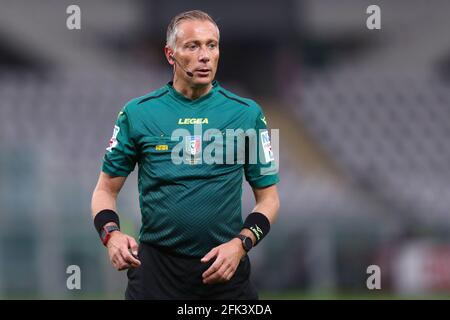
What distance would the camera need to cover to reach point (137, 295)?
490cm

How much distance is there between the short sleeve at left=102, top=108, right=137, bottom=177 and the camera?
4926mm

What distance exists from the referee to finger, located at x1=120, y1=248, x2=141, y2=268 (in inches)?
5.2

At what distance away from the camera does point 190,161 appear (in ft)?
15.9

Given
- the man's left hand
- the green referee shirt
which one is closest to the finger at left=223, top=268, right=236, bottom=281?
the man's left hand

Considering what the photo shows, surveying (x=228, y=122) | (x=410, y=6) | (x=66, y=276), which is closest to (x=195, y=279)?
(x=228, y=122)

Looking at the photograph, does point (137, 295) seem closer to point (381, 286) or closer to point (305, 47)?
point (381, 286)

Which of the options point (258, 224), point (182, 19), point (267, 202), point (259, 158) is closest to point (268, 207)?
point (267, 202)

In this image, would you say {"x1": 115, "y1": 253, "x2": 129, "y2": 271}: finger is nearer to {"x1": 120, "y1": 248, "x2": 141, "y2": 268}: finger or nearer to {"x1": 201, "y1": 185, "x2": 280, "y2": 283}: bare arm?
{"x1": 120, "y1": 248, "x2": 141, "y2": 268}: finger

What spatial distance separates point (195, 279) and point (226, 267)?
31 cm

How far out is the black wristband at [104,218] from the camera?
4887mm

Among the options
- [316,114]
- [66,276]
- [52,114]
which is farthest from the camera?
[316,114]

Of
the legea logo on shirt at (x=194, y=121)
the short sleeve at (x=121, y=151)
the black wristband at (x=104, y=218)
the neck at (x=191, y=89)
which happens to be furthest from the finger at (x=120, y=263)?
the neck at (x=191, y=89)

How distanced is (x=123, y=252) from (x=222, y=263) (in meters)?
0.47

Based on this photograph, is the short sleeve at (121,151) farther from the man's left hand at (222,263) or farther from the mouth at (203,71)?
the man's left hand at (222,263)
